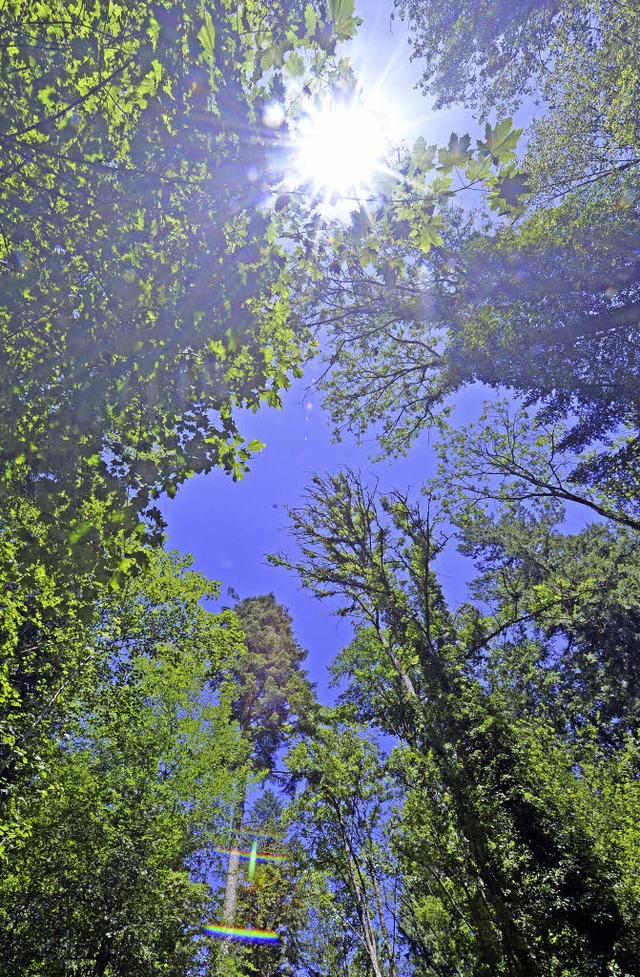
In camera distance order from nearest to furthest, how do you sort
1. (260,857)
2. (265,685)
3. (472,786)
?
1. (472,786)
2. (260,857)
3. (265,685)

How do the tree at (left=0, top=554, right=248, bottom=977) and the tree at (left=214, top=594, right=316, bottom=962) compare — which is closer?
the tree at (left=0, top=554, right=248, bottom=977)

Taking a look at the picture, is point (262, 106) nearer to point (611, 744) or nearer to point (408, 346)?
point (408, 346)

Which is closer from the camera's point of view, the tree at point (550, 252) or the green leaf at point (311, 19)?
the green leaf at point (311, 19)

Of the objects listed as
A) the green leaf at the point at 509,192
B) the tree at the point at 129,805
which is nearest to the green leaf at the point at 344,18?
the green leaf at the point at 509,192

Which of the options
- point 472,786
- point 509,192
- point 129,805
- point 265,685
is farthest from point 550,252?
point 265,685

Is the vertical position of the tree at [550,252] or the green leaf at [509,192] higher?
the tree at [550,252]

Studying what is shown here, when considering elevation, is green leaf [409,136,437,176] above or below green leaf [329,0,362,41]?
below

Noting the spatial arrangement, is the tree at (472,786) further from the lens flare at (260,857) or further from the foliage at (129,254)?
the lens flare at (260,857)

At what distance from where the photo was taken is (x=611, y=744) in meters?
14.0

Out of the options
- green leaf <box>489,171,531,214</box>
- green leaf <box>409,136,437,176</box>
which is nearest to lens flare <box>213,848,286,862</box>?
green leaf <box>489,171,531,214</box>

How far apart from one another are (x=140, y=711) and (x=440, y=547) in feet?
21.0

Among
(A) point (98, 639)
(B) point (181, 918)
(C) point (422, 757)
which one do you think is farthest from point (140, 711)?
(C) point (422, 757)

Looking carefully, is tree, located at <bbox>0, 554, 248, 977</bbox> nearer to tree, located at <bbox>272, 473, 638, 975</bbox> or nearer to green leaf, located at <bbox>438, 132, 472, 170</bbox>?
tree, located at <bbox>272, 473, 638, 975</bbox>

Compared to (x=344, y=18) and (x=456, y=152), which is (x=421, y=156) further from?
(x=344, y=18)
